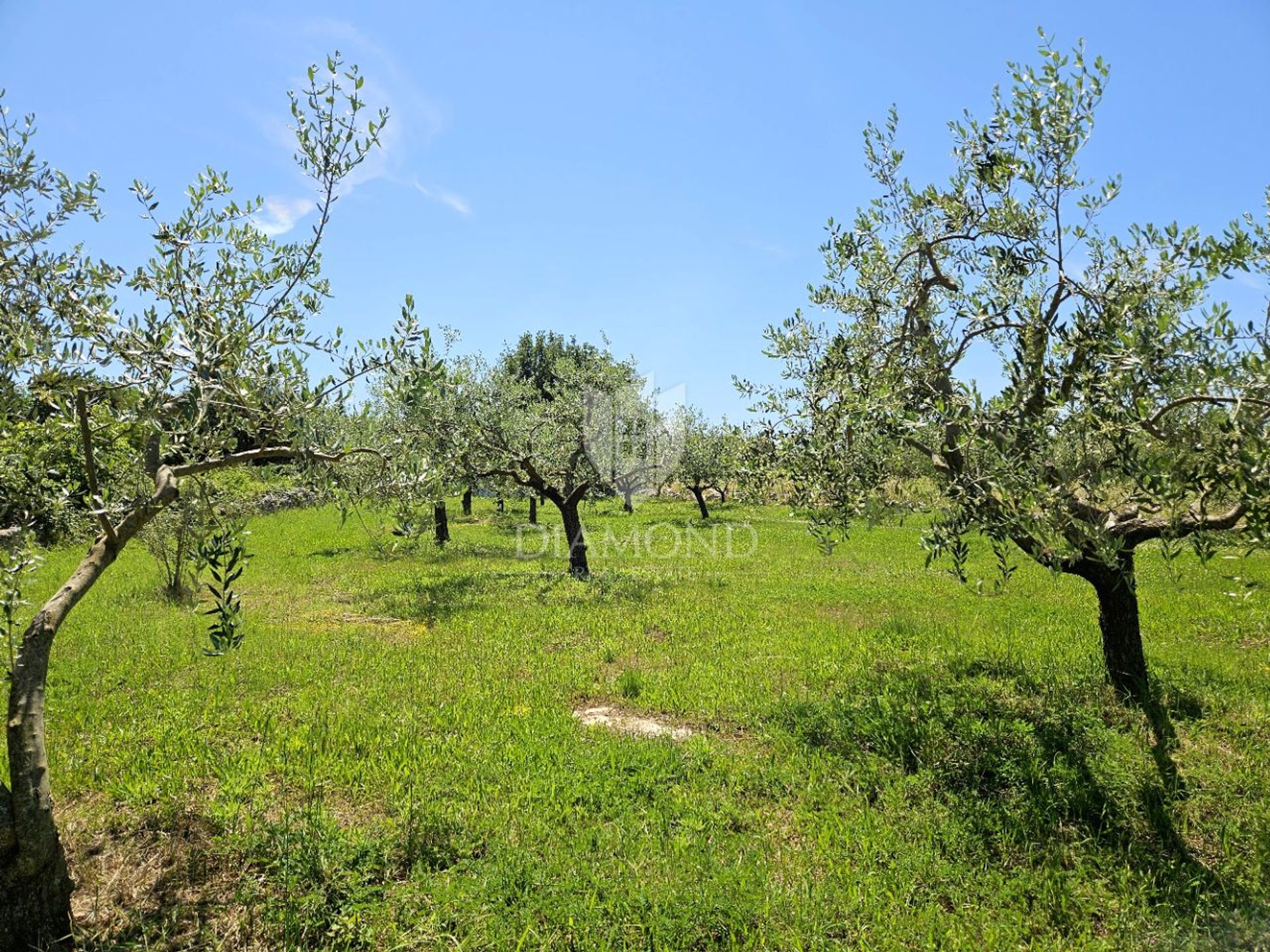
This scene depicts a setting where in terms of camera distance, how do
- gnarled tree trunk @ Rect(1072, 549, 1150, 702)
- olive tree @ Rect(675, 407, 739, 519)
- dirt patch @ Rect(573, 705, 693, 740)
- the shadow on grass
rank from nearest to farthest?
the shadow on grass
dirt patch @ Rect(573, 705, 693, 740)
gnarled tree trunk @ Rect(1072, 549, 1150, 702)
olive tree @ Rect(675, 407, 739, 519)

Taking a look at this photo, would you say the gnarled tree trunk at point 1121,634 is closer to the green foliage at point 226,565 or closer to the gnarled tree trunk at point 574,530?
the green foliage at point 226,565

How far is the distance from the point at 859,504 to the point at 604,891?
450cm

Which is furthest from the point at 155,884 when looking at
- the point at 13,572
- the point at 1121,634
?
the point at 1121,634

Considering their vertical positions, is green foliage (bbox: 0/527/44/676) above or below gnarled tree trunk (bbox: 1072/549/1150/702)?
above

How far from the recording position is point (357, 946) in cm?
505

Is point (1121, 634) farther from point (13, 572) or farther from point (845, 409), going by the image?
point (13, 572)

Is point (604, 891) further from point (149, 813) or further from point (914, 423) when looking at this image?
point (914, 423)

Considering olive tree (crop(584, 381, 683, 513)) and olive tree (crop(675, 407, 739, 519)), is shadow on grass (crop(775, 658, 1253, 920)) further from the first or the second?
olive tree (crop(675, 407, 739, 519))

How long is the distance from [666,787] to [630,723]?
6.37ft

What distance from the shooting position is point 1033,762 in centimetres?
757

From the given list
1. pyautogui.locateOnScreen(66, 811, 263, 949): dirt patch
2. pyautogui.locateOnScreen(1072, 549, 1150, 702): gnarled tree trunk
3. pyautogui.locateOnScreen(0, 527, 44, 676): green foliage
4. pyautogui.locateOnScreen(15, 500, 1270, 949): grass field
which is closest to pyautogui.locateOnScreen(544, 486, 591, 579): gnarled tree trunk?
pyautogui.locateOnScreen(15, 500, 1270, 949): grass field

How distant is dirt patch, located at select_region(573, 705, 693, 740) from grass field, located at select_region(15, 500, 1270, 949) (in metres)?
0.21

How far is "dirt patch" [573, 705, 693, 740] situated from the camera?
8.80 metres

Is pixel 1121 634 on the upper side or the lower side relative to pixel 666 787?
upper
